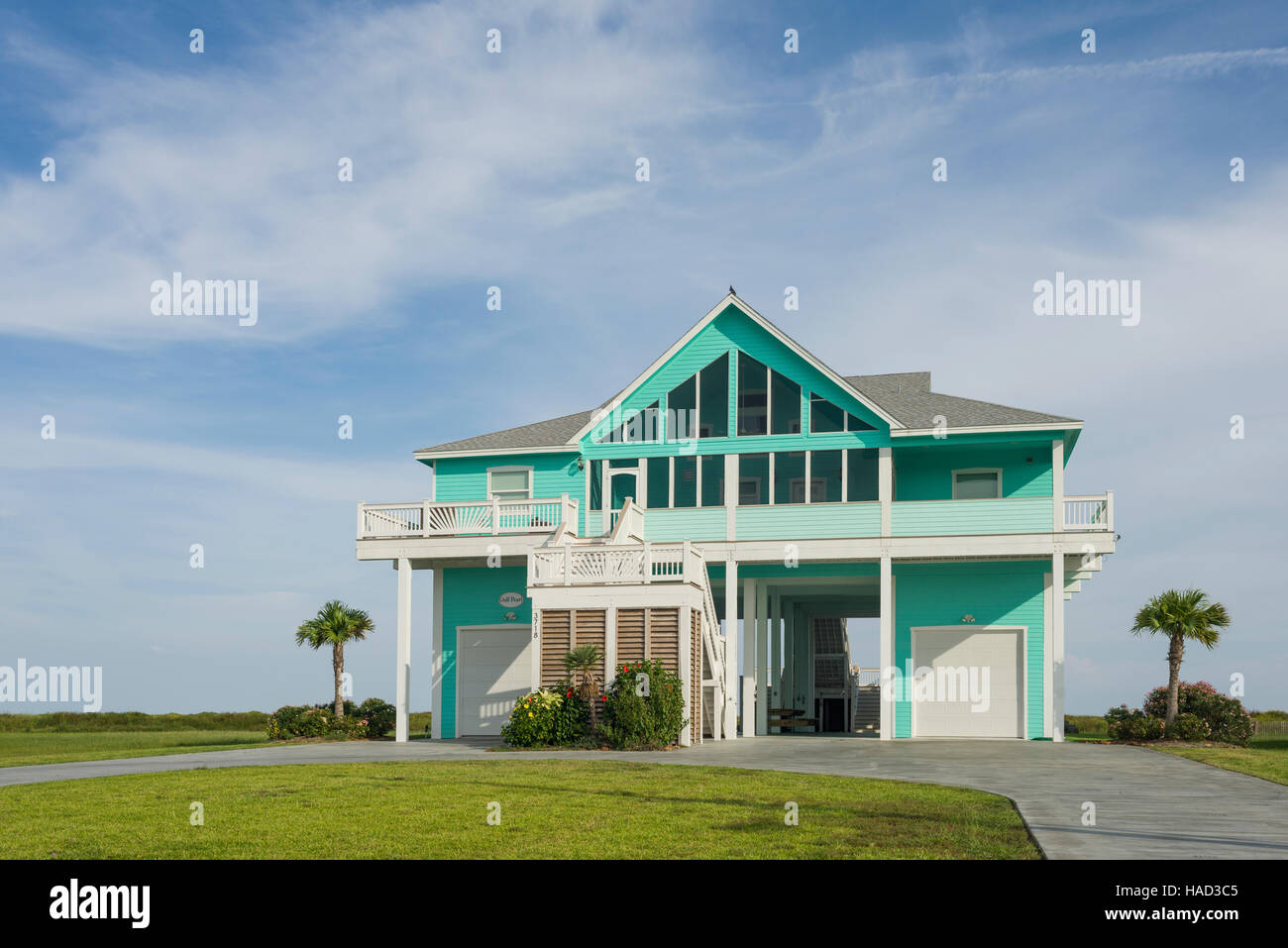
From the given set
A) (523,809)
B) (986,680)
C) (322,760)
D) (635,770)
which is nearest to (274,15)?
(322,760)

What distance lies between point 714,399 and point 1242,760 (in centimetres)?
1458

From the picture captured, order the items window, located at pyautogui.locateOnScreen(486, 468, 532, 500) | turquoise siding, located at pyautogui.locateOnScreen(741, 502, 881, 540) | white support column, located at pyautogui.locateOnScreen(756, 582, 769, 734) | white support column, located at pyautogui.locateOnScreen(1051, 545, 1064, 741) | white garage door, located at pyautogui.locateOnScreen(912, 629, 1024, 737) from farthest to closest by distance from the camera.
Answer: window, located at pyautogui.locateOnScreen(486, 468, 532, 500) → white support column, located at pyautogui.locateOnScreen(756, 582, 769, 734) → white garage door, located at pyautogui.locateOnScreen(912, 629, 1024, 737) → turquoise siding, located at pyautogui.locateOnScreen(741, 502, 881, 540) → white support column, located at pyautogui.locateOnScreen(1051, 545, 1064, 741)

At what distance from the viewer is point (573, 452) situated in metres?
30.7

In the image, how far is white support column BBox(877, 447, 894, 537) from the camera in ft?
91.5

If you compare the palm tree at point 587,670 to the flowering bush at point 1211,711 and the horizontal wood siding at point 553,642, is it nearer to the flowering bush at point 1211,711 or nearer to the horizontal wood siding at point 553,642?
the horizontal wood siding at point 553,642

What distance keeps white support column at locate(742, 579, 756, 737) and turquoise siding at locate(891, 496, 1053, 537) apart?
13.3 ft

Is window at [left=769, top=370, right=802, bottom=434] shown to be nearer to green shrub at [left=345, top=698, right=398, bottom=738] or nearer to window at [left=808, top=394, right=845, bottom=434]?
window at [left=808, top=394, right=845, bottom=434]

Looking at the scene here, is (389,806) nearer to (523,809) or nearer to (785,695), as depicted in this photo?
(523,809)

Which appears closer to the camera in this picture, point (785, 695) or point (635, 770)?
point (635, 770)

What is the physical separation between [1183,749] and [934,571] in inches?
289

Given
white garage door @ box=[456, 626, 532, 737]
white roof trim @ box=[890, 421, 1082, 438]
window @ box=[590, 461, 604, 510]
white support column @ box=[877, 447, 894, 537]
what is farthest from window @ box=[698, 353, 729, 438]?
white garage door @ box=[456, 626, 532, 737]

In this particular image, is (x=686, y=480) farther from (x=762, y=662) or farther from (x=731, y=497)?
(x=762, y=662)

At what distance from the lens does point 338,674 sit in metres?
31.0
